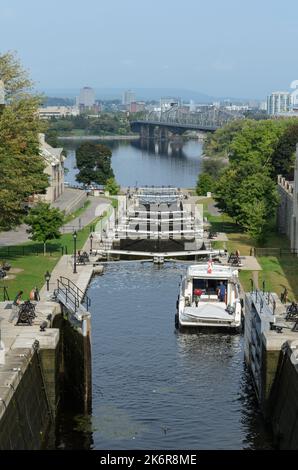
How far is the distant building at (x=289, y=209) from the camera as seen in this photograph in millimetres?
68312

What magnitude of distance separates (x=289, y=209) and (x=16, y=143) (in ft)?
86.3

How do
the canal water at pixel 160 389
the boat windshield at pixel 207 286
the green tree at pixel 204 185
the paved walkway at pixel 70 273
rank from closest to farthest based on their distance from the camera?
the canal water at pixel 160 389 < the boat windshield at pixel 207 286 < the paved walkway at pixel 70 273 < the green tree at pixel 204 185

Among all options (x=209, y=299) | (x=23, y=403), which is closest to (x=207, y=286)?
(x=209, y=299)

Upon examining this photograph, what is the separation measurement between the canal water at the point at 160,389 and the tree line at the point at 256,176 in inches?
880

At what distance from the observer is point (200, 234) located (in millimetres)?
75812

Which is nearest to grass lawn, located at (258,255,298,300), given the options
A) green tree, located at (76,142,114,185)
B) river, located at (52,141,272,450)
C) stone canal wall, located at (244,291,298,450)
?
river, located at (52,141,272,450)

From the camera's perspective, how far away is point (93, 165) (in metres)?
132

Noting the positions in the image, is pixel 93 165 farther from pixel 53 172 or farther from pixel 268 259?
pixel 268 259

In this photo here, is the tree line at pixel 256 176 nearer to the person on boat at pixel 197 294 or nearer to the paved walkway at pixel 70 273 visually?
the paved walkway at pixel 70 273

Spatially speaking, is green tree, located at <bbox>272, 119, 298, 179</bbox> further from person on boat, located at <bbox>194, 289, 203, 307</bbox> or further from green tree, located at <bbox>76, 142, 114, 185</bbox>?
person on boat, located at <bbox>194, 289, 203, 307</bbox>

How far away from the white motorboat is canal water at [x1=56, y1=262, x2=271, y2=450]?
0.67 meters

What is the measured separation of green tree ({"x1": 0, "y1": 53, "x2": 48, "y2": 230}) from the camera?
5338 centimetres

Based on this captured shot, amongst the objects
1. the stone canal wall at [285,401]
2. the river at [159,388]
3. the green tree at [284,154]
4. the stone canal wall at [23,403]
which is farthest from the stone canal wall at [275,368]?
the green tree at [284,154]
